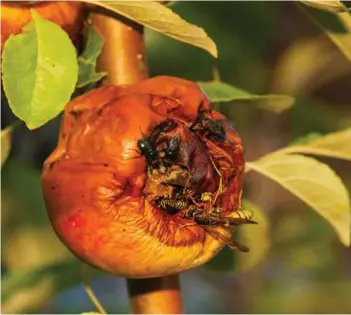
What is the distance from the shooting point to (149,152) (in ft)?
2.05

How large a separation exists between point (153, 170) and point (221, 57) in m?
0.58

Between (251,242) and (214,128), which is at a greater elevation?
(214,128)

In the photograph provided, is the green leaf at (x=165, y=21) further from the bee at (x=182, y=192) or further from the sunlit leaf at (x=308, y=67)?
the sunlit leaf at (x=308, y=67)

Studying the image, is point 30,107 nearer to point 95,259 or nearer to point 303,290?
point 95,259

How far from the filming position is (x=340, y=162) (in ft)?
5.36

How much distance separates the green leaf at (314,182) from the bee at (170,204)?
17cm

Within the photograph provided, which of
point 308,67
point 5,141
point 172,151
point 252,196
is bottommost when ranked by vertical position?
point 252,196

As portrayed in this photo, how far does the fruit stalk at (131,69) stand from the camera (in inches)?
28.9

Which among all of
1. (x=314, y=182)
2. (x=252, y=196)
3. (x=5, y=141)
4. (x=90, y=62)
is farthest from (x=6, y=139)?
(x=252, y=196)

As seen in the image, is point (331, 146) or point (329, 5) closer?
point (329, 5)

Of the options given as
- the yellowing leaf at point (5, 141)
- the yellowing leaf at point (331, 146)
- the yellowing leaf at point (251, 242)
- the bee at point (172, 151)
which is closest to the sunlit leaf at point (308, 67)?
the yellowing leaf at point (251, 242)

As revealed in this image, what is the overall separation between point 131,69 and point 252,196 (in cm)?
62

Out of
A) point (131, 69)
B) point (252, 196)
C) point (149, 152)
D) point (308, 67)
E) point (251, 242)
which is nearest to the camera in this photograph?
point (149, 152)

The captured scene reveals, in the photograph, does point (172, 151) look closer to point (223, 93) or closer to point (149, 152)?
point (149, 152)
